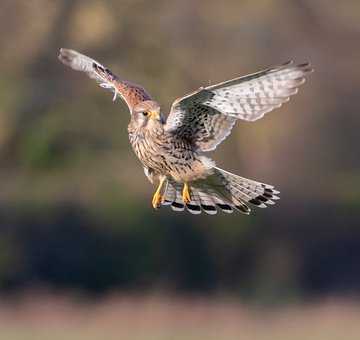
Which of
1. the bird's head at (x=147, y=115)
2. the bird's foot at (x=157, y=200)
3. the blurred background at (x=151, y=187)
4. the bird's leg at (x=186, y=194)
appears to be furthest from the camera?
the blurred background at (x=151, y=187)

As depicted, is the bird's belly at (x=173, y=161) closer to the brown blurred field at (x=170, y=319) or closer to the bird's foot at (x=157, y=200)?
the bird's foot at (x=157, y=200)

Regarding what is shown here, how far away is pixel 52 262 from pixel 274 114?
3.26 m

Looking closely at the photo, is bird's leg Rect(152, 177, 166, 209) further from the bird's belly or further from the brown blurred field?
the brown blurred field

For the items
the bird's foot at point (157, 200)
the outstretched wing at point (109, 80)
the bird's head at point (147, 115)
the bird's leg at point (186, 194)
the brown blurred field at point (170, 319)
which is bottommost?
the brown blurred field at point (170, 319)

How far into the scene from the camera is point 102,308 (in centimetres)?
1520

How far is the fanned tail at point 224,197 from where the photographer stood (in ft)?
24.3

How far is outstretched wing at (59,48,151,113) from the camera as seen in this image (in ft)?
24.0

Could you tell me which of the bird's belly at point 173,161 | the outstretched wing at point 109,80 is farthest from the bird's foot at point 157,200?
the outstretched wing at point 109,80

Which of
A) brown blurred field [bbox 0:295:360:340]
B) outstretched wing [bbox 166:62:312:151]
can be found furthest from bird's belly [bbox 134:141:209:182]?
brown blurred field [bbox 0:295:360:340]

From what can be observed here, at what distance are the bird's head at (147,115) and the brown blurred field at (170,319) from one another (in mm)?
6177

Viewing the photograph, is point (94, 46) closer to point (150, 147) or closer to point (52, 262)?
point (52, 262)

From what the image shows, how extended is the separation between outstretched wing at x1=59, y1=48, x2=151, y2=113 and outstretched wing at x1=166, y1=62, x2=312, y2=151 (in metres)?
0.27

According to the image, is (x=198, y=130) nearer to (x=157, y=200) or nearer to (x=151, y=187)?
(x=157, y=200)

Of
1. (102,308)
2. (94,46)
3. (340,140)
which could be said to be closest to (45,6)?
(94,46)
